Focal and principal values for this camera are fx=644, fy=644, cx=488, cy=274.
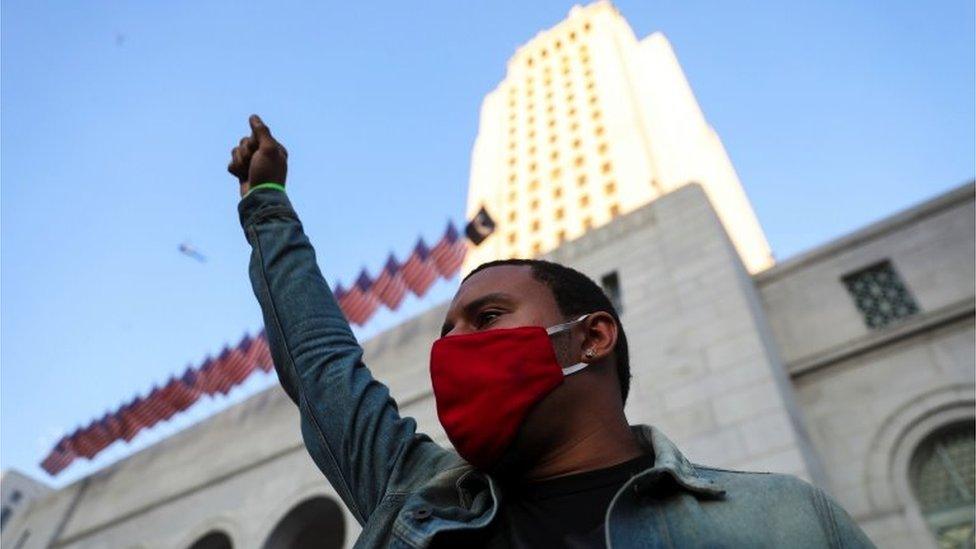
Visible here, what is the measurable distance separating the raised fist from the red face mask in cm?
108

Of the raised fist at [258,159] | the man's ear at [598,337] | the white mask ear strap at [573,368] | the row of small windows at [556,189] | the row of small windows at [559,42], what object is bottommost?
the row of small windows at [556,189]

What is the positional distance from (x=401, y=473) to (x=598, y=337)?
2.68ft

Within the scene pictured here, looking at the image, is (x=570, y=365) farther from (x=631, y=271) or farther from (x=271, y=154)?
(x=631, y=271)

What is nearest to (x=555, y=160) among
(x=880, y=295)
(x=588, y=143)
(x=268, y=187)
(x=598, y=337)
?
(x=588, y=143)

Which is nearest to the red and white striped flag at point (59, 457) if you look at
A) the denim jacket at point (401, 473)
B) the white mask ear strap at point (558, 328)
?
the denim jacket at point (401, 473)

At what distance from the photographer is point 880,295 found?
1094 cm

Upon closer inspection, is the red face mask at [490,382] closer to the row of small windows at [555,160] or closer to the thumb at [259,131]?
the thumb at [259,131]

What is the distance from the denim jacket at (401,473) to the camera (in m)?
1.58

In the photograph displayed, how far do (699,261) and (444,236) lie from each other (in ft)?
26.3

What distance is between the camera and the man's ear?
7.23 feet

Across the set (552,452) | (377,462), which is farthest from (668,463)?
(377,462)

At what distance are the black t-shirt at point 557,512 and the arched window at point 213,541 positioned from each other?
1486cm

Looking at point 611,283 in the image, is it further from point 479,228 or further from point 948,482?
point 479,228

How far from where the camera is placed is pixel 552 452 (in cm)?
193
